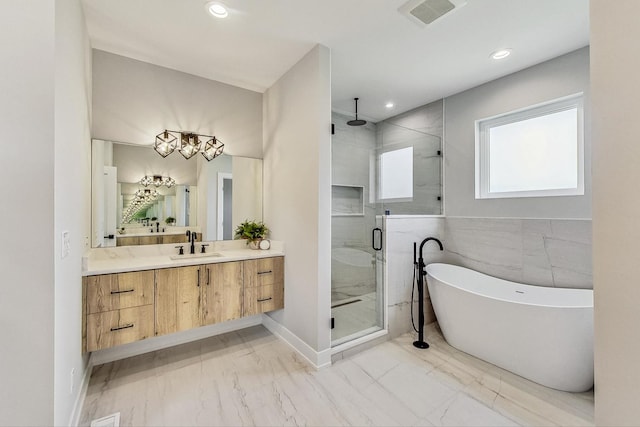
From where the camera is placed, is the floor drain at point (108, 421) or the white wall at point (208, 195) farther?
the white wall at point (208, 195)

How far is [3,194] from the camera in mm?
1006

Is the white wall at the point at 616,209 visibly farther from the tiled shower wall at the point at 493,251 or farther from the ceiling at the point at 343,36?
the tiled shower wall at the point at 493,251

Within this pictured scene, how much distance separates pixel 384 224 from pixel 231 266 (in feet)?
5.16

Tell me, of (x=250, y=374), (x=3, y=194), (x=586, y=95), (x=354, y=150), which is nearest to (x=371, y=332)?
(x=250, y=374)

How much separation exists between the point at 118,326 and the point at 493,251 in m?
3.51

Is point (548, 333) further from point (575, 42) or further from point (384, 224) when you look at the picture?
point (575, 42)

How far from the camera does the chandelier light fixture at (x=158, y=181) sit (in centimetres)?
257

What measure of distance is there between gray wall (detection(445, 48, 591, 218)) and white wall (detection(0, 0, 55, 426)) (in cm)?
350

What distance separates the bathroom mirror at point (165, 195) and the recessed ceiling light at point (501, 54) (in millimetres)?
2558

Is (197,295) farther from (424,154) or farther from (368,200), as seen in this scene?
(424,154)

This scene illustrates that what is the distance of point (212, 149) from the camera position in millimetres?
2820

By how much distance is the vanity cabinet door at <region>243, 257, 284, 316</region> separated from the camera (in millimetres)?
2508

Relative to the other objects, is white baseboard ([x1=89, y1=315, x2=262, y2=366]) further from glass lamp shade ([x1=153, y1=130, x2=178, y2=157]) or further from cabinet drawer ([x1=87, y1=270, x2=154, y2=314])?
glass lamp shade ([x1=153, y1=130, x2=178, y2=157])

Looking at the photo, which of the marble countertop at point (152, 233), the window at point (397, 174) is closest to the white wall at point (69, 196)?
the marble countertop at point (152, 233)
